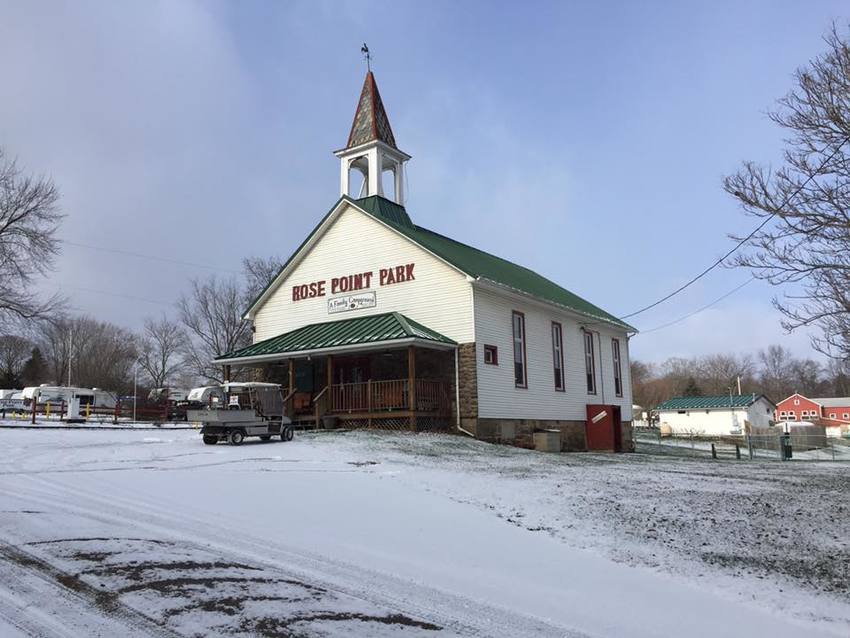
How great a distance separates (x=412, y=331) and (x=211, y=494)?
1099cm

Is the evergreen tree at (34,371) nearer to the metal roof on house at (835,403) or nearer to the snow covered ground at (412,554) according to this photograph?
the snow covered ground at (412,554)

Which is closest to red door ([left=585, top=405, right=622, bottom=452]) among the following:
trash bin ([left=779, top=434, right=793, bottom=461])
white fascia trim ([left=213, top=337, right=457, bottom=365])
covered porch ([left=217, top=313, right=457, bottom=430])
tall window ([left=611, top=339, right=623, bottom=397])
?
tall window ([left=611, top=339, right=623, bottom=397])

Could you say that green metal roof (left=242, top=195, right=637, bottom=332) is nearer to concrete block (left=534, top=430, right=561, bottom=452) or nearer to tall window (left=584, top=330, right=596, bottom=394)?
tall window (left=584, top=330, right=596, bottom=394)

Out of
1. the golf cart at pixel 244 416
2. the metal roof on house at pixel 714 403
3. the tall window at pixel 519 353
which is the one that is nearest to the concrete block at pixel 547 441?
the tall window at pixel 519 353

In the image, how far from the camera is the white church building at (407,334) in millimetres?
21203

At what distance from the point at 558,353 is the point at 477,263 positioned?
4833 millimetres

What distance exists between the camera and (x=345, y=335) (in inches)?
865

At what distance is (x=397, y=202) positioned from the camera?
26.8 m

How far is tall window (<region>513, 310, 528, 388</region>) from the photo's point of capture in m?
23.5

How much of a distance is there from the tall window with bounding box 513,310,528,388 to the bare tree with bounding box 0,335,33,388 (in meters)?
72.7

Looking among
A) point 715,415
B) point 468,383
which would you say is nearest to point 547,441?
point 468,383

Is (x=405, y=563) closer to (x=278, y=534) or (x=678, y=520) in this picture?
(x=278, y=534)

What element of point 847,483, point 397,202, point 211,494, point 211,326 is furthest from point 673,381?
point 211,494

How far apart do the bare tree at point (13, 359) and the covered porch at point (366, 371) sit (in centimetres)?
6649
